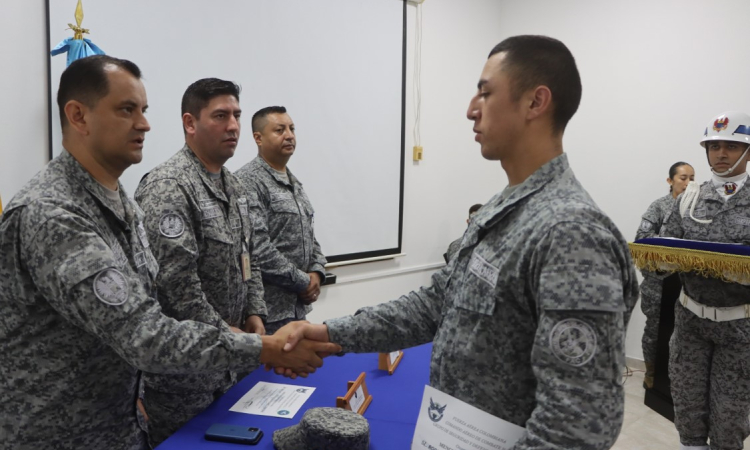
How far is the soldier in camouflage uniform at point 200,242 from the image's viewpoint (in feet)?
6.31

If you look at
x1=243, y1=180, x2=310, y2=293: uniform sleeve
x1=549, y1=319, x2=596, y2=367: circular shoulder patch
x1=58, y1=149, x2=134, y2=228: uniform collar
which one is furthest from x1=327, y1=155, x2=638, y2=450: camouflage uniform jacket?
x1=243, y1=180, x2=310, y2=293: uniform sleeve

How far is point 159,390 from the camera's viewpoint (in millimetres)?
1936

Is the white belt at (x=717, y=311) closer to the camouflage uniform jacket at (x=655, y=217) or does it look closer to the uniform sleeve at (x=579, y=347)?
the camouflage uniform jacket at (x=655, y=217)

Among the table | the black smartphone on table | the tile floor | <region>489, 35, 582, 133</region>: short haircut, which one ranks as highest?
<region>489, 35, 582, 133</region>: short haircut

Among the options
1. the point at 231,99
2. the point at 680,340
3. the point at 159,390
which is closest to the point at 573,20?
the point at 680,340

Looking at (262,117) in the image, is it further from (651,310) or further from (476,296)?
(651,310)

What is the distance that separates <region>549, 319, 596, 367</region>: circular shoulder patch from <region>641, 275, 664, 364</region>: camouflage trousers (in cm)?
364

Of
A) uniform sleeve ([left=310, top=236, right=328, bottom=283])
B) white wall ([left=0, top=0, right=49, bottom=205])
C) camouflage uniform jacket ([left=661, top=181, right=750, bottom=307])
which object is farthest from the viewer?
uniform sleeve ([left=310, top=236, right=328, bottom=283])

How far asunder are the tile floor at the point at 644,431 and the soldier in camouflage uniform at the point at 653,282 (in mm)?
254

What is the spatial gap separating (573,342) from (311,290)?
2170 millimetres

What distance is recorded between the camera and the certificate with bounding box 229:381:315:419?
1.65 m

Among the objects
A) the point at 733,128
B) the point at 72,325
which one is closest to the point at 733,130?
the point at 733,128

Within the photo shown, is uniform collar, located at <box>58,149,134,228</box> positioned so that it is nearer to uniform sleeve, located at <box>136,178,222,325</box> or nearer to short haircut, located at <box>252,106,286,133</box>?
uniform sleeve, located at <box>136,178,222,325</box>

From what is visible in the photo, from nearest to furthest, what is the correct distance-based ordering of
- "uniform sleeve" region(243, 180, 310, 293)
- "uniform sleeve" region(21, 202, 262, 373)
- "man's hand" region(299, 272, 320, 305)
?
"uniform sleeve" region(21, 202, 262, 373), "uniform sleeve" region(243, 180, 310, 293), "man's hand" region(299, 272, 320, 305)
